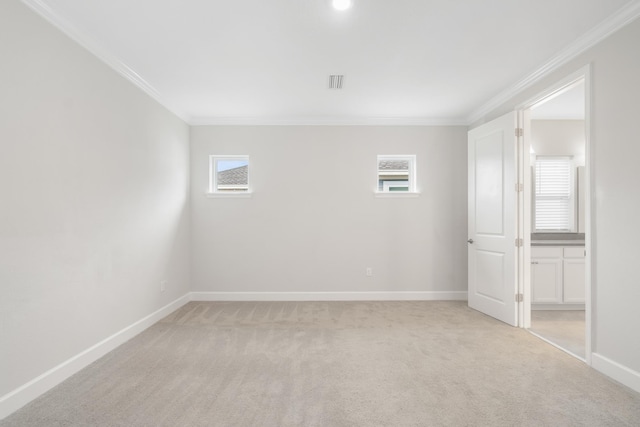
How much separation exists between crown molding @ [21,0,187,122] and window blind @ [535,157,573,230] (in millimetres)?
5270

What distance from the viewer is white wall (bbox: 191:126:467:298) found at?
5.15m

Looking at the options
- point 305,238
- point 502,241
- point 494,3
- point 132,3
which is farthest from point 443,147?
Answer: point 132,3

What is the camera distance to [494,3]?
2381 millimetres

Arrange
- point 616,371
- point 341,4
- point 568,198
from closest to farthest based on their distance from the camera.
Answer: point 341,4, point 616,371, point 568,198

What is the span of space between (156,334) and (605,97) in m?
4.55

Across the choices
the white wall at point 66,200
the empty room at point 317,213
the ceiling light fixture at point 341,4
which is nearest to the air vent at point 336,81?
the empty room at point 317,213

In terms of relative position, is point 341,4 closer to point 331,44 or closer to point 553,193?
point 331,44

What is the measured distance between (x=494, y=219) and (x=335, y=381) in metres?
2.82

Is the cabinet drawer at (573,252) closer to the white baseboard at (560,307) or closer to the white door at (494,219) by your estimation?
the white baseboard at (560,307)

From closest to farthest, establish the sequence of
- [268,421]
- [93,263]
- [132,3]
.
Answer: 1. [268,421]
2. [132,3]
3. [93,263]

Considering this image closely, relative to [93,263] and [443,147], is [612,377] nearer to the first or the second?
[443,147]

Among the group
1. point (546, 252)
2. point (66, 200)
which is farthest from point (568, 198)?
point (66, 200)

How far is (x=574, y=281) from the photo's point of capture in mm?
4477

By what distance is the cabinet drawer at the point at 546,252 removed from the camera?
14.6 ft
